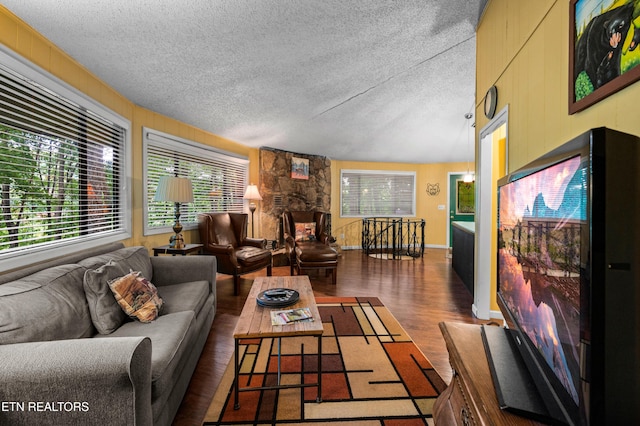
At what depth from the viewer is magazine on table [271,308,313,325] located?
1693 mm

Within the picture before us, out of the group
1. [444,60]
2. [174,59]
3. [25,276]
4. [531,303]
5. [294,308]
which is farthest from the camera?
[444,60]

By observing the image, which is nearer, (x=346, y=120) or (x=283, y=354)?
(x=283, y=354)

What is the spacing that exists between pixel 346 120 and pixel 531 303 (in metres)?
4.11

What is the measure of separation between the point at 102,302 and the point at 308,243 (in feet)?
10.9

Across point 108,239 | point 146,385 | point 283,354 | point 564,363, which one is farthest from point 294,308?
point 108,239

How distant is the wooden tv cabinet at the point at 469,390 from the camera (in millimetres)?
783

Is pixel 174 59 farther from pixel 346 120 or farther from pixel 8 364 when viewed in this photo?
pixel 346 120

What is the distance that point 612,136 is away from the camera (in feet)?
1.94

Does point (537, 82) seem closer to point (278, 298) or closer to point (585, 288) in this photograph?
point (585, 288)

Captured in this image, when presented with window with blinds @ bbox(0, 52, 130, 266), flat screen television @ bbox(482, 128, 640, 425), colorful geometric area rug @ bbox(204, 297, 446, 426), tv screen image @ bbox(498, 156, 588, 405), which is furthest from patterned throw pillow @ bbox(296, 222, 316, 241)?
flat screen television @ bbox(482, 128, 640, 425)

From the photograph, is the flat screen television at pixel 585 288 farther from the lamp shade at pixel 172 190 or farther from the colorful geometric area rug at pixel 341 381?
the lamp shade at pixel 172 190

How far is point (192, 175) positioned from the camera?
4.39 meters

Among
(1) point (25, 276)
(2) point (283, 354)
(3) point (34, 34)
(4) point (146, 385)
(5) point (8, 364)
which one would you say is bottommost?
(2) point (283, 354)

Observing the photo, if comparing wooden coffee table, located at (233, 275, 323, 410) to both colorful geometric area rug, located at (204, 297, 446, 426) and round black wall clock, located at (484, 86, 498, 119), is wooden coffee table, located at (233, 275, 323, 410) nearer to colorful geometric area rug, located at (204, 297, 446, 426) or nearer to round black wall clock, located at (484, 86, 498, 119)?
colorful geometric area rug, located at (204, 297, 446, 426)
